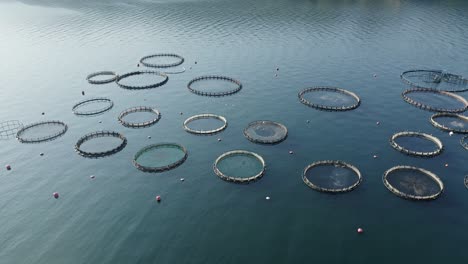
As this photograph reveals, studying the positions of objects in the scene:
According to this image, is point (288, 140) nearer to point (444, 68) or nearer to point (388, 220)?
point (388, 220)

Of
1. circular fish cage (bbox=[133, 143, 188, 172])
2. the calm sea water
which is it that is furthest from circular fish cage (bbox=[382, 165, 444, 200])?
circular fish cage (bbox=[133, 143, 188, 172])

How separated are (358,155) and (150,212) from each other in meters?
59.7

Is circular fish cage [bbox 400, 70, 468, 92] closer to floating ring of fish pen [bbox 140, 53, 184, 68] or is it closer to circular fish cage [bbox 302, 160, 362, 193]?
circular fish cage [bbox 302, 160, 362, 193]

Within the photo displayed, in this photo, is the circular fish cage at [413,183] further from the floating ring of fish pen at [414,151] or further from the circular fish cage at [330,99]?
the circular fish cage at [330,99]

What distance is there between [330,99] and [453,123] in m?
40.0

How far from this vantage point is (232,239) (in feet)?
230

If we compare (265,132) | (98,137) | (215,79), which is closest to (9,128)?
(98,137)

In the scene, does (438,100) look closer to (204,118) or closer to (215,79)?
(204,118)

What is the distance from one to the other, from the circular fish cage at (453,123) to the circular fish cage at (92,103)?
113 metres

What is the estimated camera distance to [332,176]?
85375 millimetres

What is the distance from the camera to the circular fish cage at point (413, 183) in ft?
261

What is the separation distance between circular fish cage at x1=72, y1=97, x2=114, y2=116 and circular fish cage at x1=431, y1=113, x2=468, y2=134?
113 metres

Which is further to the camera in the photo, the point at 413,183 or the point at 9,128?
the point at 9,128

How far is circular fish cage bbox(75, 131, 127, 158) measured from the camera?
95875 millimetres
